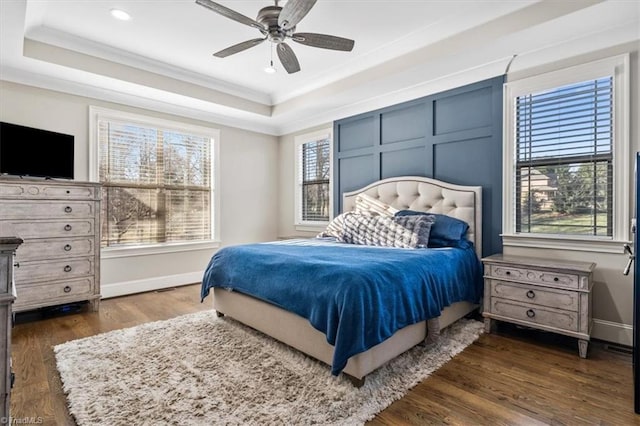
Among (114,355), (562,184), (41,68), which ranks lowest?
(114,355)

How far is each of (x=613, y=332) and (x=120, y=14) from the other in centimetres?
491

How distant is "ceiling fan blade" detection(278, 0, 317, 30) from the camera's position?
6.84 ft

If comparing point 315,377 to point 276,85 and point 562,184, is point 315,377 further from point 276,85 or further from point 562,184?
point 276,85

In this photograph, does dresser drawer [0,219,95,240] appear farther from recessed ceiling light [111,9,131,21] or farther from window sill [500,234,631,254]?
window sill [500,234,631,254]

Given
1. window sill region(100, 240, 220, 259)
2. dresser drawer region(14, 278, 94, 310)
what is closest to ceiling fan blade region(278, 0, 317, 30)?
dresser drawer region(14, 278, 94, 310)

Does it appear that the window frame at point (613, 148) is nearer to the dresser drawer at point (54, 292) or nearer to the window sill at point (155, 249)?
the window sill at point (155, 249)

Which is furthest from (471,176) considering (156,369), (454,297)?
(156,369)

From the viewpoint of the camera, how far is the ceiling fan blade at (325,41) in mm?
2510

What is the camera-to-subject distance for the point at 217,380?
6.89 feet

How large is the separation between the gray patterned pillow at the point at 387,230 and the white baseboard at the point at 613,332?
1.52 m

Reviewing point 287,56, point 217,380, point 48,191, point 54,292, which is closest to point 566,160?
point 287,56

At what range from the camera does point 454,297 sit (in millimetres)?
2752

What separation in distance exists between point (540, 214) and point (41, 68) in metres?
5.12

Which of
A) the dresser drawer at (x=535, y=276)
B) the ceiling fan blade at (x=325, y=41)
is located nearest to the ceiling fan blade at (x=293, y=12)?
the ceiling fan blade at (x=325, y=41)
